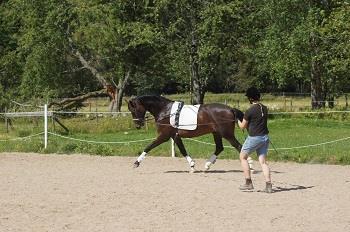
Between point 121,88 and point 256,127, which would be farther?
point 121,88

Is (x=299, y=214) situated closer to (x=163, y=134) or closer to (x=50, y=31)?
(x=163, y=134)

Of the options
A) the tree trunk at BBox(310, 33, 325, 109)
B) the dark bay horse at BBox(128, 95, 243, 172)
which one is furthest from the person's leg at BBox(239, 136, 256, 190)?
the tree trunk at BBox(310, 33, 325, 109)

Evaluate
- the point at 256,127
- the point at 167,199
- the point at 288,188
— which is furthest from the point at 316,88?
→ the point at 167,199

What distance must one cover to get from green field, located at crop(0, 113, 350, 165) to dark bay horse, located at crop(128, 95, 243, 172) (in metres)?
3.07

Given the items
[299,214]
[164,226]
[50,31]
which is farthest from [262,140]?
[50,31]

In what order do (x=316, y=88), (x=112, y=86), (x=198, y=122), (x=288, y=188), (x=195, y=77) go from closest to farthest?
(x=288, y=188), (x=198, y=122), (x=195, y=77), (x=316, y=88), (x=112, y=86)

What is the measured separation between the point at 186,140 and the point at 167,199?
12.8 metres

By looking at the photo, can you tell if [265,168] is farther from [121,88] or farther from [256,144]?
[121,88]

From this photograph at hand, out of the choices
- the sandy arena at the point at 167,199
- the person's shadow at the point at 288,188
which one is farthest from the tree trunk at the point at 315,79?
the person's shadow at the point at 288,188

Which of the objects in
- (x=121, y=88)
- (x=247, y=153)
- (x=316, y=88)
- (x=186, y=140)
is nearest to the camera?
(x=247, y=153)

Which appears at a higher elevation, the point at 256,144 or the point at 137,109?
the point at 137,109

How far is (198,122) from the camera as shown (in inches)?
584

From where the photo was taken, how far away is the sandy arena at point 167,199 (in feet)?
27.4

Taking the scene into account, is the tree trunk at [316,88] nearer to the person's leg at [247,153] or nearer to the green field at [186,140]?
the green field at [186,140]
